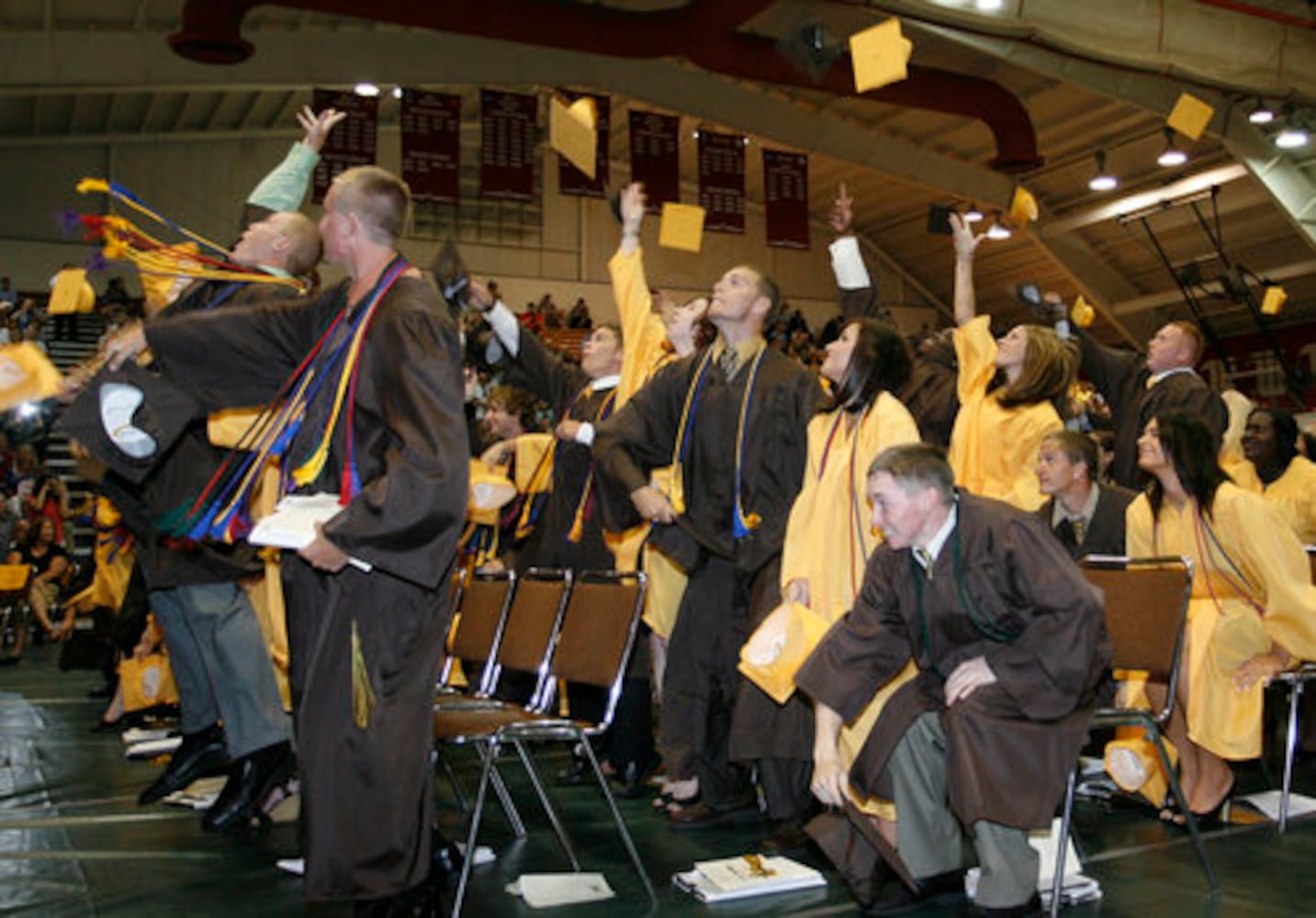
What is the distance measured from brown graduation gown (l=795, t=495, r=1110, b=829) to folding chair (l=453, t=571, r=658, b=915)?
536 mm

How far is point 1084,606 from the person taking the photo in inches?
115

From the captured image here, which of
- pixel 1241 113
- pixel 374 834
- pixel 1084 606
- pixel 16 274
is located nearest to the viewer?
pixel 374 834

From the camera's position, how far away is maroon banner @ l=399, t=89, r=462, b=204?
12.9 m

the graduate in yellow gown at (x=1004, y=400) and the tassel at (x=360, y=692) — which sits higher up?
the graduate in yellow gown at (x=1004, y=400)

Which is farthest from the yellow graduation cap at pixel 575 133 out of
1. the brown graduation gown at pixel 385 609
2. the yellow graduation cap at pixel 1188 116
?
the yellow graduation cap at pixel 1188 116

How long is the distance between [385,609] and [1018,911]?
1688 mm

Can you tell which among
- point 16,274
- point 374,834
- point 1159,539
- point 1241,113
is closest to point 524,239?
point 16,274

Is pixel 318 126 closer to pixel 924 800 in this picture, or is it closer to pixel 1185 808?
pixel 924 800

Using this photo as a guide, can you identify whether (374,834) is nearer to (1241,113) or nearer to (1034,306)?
(1034,306)

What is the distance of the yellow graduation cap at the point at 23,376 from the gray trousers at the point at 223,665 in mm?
1271

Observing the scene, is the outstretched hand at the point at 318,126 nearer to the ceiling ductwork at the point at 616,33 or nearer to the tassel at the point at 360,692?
the tassel at the point at 360,692

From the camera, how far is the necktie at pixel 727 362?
4539mm

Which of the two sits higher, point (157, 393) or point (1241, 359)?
point (1241, 359)

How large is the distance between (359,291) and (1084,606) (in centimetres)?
189
